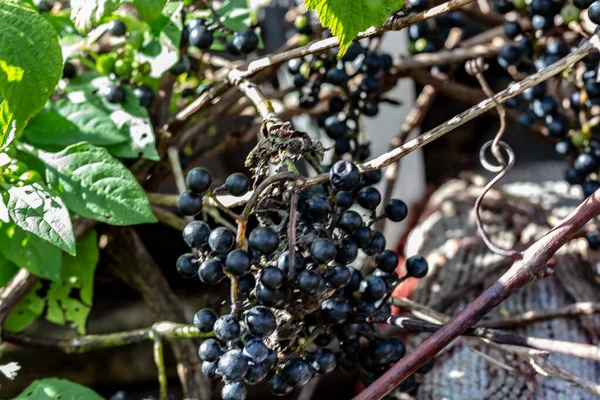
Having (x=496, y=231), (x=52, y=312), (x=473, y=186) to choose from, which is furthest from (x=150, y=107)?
(x=473, y=186)

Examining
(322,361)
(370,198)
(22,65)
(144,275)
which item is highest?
(22,65)

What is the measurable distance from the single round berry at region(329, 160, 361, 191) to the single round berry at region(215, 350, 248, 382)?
157 mm

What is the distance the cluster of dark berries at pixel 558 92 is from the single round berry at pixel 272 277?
0.50m

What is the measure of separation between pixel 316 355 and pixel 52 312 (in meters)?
0.36

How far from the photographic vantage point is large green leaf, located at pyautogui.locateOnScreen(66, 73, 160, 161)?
73cm

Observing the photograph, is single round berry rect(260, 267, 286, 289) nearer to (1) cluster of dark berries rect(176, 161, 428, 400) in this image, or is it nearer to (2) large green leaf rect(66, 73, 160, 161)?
(1) cluster of dark berries rect(176, 161, 428, 400)

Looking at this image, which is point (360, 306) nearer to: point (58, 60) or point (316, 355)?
point (316, 355)

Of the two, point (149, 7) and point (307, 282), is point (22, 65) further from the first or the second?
point (307, 282)

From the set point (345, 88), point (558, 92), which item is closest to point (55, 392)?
point (345, 88)

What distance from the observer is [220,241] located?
21.2 inches

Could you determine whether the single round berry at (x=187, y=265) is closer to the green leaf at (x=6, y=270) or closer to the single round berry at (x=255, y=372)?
the single round berry at (x=255, y=372)

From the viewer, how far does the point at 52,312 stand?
78 cm

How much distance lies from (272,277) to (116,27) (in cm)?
40

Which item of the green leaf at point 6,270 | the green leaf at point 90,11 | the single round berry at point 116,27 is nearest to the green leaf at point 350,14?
the green leaf at point 90,11
